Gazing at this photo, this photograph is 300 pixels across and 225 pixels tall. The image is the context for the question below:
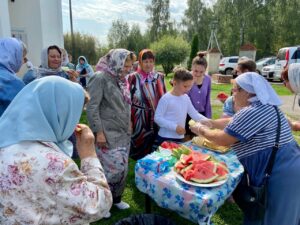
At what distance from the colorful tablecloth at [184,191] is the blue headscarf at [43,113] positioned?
2.95 ft

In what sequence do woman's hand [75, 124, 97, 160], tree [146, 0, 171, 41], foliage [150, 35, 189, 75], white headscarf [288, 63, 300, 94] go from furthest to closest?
tree [146, 0, 171, 41], foliage [150, 35, 189, 75], white headscarf [288, 63, 300, 94], woman's hand [75, 124, 97, 160]

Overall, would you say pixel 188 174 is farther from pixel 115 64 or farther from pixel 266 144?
pixel 115 64

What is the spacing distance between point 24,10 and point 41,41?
989mm

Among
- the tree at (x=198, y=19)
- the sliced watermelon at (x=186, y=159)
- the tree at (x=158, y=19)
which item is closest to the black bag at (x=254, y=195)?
the sliced watermelon at (x=186, y=159)

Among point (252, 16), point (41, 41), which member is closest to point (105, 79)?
point (41, 41)

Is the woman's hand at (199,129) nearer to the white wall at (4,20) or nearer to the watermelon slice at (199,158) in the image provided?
the watermelon slice at (199,158)

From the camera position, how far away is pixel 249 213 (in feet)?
6.65

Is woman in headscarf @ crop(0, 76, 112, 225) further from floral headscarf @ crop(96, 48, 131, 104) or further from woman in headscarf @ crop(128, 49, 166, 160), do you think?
woman in headscarf @ crop(128, 49, 166, 160)

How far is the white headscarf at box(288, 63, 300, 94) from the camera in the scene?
8.06 feet

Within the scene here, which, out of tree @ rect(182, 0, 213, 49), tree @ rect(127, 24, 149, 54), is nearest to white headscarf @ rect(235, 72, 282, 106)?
tree @ rect(182, 0, 213, 49)

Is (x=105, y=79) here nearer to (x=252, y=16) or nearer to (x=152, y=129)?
(x=152, y=129)

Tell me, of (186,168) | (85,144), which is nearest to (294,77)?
(186,168)

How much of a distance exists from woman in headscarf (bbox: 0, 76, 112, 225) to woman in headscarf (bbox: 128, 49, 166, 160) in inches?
80.3

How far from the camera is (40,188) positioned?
1091 mm
